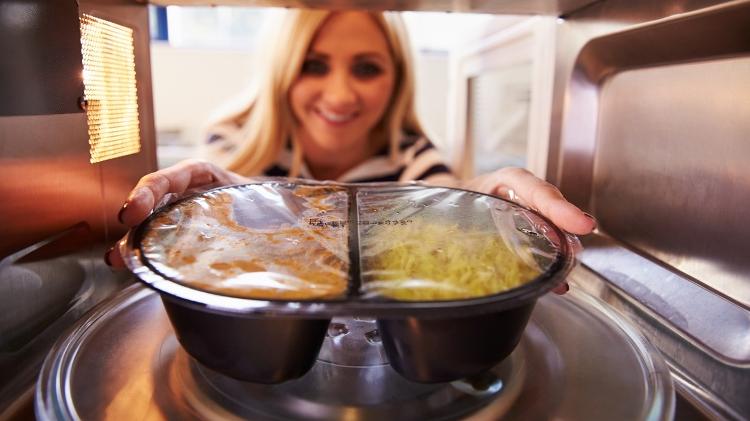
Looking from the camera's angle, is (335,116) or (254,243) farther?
(335,116)

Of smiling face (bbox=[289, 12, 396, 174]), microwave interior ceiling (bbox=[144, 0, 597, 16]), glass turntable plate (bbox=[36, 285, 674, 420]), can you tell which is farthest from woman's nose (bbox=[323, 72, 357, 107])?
glass turntable plate (bbox=[36, 285, 674, 420])

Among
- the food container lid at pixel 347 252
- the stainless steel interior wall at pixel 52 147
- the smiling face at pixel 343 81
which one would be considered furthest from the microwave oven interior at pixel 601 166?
the smiling face at pixel 343 81

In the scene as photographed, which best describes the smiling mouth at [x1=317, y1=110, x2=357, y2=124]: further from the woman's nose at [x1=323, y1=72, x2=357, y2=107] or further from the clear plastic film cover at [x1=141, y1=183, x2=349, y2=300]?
the clear plastic film cover at [x1=141, y1=183, x2=349, y2=300]

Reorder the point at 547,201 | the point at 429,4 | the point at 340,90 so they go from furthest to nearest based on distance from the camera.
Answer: the point at 340,90 < the point at 429,4 < the point at 547,201

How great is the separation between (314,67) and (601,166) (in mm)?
770

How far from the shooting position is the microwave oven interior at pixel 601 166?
497 mm

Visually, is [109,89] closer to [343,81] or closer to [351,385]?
[351,385]

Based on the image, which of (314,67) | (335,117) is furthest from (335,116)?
(314,67)

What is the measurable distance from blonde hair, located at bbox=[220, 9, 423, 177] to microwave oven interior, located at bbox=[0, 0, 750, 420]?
0.55m

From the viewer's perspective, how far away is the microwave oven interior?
50cm

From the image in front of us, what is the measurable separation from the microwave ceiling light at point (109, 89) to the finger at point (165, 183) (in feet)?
0.24

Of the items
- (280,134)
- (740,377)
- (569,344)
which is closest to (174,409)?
(569,344)

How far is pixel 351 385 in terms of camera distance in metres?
0.48

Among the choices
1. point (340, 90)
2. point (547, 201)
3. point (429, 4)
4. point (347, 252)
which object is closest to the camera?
point (347, 252)
